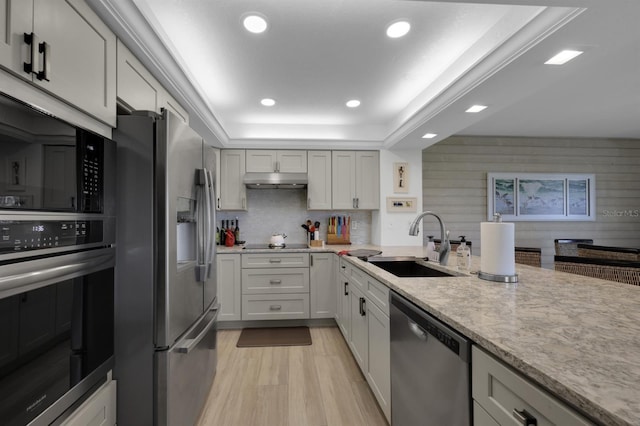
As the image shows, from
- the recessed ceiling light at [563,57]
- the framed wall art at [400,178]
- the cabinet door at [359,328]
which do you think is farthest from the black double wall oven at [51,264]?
the framed wall art at [400,178]

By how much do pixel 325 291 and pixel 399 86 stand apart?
2.38 meters

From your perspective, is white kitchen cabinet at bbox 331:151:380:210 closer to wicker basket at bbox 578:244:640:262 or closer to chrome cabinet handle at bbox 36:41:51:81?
wicker basket at bbox 578:244:640:262

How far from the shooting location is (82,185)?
108 cm

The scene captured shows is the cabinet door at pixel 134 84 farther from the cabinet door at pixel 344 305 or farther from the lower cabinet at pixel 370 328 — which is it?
the cabinet door at pixel 344 305

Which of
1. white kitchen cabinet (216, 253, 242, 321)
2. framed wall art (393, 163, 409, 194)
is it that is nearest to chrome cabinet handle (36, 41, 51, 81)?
white kitchen cabinet (216, 253, 242, 321)

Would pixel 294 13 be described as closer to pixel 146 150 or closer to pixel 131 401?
pixel 146 150

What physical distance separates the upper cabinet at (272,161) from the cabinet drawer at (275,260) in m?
1.12

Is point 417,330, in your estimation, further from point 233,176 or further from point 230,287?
point 233,176

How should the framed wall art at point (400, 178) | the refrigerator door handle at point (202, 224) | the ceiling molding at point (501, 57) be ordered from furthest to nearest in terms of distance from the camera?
the framed wall art at point (400, 178), the refrigerator door handle at point (202, 224), the ceiling molding at point (501, 57)

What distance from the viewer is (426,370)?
1162 mm

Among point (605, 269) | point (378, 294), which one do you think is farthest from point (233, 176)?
point (605, 269)

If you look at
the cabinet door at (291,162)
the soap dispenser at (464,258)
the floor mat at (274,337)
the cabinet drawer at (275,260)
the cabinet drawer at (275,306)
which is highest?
the cabinet door at (291,162)

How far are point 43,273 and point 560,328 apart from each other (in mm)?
1608

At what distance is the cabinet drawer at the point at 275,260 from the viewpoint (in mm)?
3361
